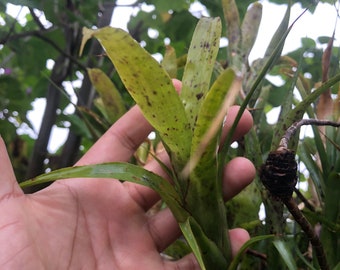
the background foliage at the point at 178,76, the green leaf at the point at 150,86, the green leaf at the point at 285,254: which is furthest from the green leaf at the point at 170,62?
the green leaf at the point at 285,254

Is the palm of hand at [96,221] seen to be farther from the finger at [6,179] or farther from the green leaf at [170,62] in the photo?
the green leaf at [170,62]

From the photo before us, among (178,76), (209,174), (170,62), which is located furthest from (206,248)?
(178,76)

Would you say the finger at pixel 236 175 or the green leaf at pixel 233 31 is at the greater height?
the green leaf at pixel 233 31

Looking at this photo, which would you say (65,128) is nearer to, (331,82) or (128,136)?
(128,136)

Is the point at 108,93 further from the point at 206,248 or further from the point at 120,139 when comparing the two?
the point at 206,248

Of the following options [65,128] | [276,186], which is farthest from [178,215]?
[65,128]
